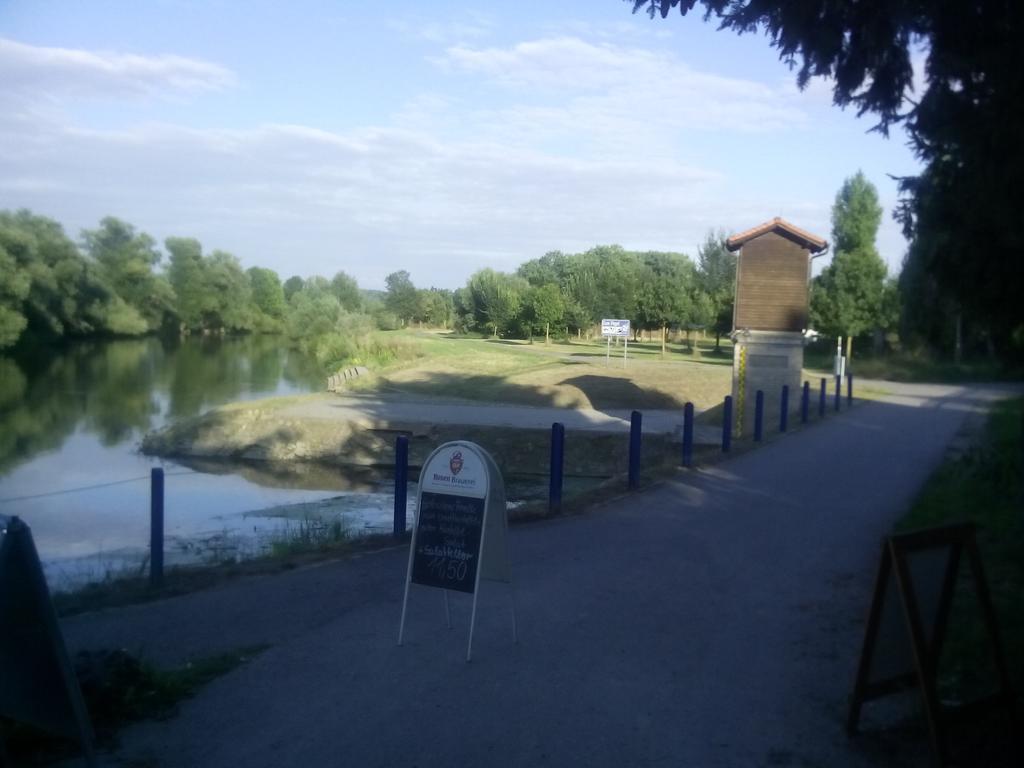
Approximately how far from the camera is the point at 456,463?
270 inches

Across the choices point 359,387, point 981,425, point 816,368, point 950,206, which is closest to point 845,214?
point 816,368

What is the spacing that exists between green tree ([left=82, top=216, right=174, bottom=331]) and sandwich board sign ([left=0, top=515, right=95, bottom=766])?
61203 millimetres

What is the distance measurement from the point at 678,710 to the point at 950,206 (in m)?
3.72

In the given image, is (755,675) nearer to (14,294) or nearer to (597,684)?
(597,684)

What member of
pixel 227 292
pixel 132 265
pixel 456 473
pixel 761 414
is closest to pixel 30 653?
pixel 456 473

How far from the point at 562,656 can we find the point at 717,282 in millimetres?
79303

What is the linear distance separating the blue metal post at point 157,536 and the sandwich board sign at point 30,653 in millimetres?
4371

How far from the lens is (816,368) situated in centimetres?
5722

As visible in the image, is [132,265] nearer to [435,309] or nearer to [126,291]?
[126,291]

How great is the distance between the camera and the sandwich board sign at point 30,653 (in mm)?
4492

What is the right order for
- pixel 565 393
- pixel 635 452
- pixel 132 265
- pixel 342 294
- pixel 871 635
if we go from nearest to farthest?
pixel 871 635
pixel 635 452
pixel 565 393
pixel 132 265
pixel 342 294

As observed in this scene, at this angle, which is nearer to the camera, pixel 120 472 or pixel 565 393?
pixel 120 472

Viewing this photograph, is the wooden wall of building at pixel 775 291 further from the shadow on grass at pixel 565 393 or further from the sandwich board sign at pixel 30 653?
the sandwich board sign at pixel 30 653

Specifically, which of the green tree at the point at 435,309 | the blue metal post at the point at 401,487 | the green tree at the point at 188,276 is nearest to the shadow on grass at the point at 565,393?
the blue metal post at the point at 401,487
